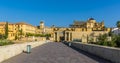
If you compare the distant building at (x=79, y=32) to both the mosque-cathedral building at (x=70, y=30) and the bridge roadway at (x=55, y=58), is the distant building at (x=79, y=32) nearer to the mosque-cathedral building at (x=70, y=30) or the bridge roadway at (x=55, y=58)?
the mosque-cathedral building at (x=70, y=30)

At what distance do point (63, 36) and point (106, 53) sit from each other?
122 meters

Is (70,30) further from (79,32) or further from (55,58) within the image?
(55,58)

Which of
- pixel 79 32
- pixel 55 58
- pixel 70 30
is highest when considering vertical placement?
pixel 70 30

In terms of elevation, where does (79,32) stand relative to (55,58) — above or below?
above

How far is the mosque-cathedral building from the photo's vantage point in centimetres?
12694

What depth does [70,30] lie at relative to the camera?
491ft

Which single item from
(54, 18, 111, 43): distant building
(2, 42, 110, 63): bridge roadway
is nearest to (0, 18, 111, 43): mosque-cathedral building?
(54, 18, 111, 43): distant building

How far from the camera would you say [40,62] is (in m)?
13.7

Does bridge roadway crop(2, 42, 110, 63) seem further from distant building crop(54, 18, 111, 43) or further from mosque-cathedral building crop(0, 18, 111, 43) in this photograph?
distant building crop(54, 18, 111, 43)

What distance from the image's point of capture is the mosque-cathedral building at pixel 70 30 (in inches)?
4998

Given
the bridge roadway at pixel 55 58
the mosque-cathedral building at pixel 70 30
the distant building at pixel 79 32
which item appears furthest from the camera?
the mosque-cathedral building at pixel 70 30

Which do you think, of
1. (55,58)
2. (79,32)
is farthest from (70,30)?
(55,58)

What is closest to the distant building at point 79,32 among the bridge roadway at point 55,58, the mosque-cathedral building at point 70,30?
the mosque-cathedral building at point 70,30

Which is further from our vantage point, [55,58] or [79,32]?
[79,32]
